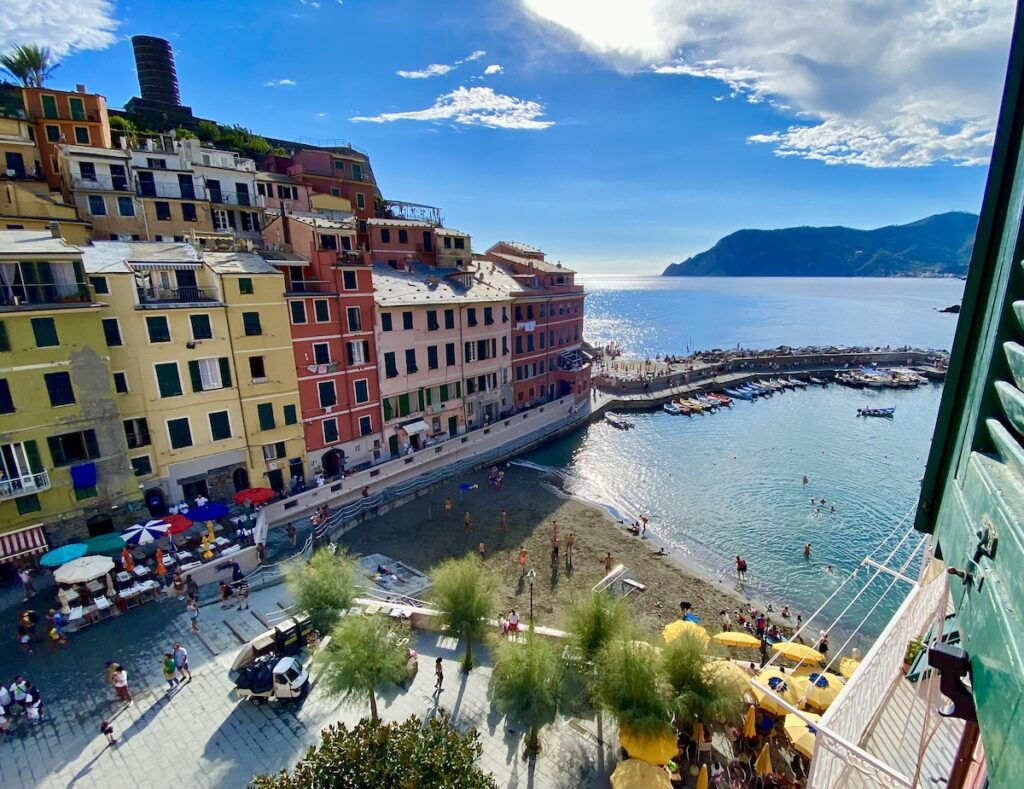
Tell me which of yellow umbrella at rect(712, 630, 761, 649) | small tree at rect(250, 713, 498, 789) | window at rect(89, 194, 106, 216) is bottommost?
yellow umbrella at rect(712, 630, 761, 649)

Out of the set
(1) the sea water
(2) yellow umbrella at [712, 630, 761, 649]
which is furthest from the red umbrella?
(2) yellow umbrella at [712, 630, 761, 649]

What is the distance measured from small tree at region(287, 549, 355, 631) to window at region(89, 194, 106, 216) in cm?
3511

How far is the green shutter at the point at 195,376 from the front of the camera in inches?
1072

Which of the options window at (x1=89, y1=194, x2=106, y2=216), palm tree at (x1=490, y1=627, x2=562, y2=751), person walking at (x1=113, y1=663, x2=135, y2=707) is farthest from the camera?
window at (x1=89, y1=194, x2=106, y2=216)

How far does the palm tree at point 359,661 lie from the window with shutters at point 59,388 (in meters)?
17.7

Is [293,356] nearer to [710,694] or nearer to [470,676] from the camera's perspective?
[470,676]

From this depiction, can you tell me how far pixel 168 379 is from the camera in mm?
26609

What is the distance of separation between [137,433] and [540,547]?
21.5 metres

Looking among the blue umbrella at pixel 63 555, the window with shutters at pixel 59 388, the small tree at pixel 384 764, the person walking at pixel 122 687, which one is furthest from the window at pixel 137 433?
the small tree at pixel 384 764

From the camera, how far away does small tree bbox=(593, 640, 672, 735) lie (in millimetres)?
13336

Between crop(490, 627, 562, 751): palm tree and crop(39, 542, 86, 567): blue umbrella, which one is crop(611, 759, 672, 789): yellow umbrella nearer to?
crop(490, 627, 562, 751): palm tree

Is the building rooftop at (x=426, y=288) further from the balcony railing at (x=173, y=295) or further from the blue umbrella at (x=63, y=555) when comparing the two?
the blue umbrella at (x=63, y=555)

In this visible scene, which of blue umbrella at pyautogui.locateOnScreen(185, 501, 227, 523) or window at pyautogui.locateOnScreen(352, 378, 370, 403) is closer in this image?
blue umbrella at pyautogui.locateOnScreen(185, 501, 227, 523)

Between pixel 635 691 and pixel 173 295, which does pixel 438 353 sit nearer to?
pixel 173 295
